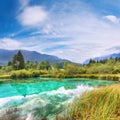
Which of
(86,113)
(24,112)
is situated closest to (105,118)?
(86,113)

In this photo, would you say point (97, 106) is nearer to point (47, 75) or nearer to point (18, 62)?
point (47, 75)

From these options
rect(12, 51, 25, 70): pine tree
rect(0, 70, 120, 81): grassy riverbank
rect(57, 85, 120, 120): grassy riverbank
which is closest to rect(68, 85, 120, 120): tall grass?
rect(57, 85, 120, 120): grassy riverbank

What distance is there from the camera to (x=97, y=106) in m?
6.19

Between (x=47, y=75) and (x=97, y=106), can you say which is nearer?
(x=97, y=106)

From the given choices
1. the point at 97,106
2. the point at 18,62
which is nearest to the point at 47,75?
the point at 18,62

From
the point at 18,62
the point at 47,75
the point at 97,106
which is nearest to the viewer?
the point at 97,106

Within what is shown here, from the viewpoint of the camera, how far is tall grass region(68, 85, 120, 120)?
560cm

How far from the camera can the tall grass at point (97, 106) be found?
5.60 metres

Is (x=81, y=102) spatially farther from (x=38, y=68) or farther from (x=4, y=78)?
(x=38, y=68)

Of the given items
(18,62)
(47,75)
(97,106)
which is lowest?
(97,106)

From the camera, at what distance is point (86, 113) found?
6.04 m

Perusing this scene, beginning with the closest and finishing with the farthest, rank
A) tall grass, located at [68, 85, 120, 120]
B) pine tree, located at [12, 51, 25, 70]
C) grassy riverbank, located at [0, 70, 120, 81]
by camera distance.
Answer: tall grass, located at [68, 85, 120, 120] < grassy riverbank, located at [0, 70, 120, 81] < pine tree, located at [12, 51, 25, 70]

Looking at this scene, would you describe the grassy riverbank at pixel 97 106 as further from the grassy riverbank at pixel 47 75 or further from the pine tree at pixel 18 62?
the pine tree at pixel 18 62

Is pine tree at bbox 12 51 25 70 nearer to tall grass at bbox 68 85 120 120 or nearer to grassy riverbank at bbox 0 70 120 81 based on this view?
grassy riverbank at bbox 0 70 120 81
